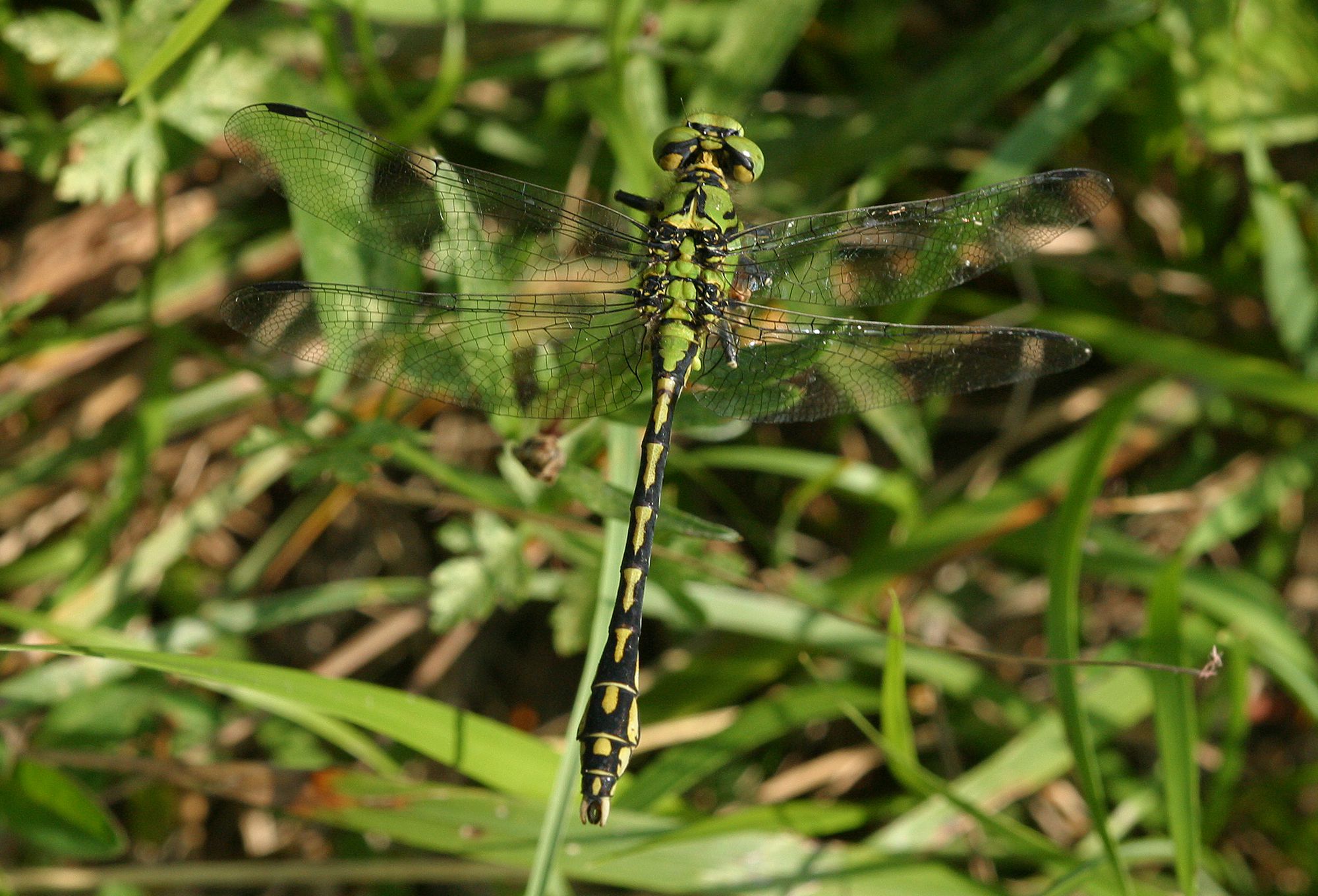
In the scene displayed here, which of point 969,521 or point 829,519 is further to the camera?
point 829,519

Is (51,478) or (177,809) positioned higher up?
(51,478)

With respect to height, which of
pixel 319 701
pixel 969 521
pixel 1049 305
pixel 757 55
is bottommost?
pixel 319 701

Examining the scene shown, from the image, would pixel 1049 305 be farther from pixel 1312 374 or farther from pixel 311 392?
pixel 311 392

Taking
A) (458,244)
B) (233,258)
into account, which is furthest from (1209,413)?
(233,258)

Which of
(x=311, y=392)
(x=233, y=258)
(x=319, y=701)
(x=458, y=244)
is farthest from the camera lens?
(x=233, y=258)

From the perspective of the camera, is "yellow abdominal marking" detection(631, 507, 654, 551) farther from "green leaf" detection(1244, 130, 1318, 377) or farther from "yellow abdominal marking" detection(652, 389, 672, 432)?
"green leaf" detection(1244, 130, 1318, 377)
